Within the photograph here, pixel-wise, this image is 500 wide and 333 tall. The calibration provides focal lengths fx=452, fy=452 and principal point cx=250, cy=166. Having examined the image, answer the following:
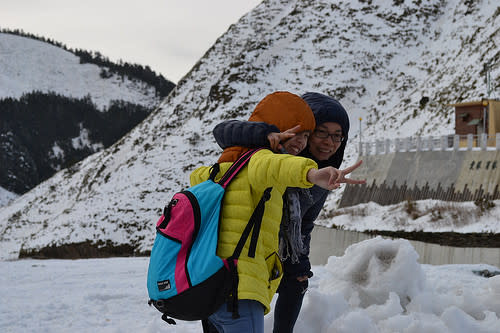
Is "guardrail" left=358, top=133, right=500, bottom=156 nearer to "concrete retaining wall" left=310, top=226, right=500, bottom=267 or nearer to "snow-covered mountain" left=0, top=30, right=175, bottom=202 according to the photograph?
"concrete retaining wall" left=310, top=226, right=500, bottom=267

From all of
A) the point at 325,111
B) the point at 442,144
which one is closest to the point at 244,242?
the point at 325,111

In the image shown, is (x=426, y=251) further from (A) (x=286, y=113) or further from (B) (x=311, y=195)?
(A) (x=286, y=113)

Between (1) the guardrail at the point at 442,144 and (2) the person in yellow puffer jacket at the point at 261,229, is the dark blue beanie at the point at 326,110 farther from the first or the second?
(1) the guardrail at the point at 442,144

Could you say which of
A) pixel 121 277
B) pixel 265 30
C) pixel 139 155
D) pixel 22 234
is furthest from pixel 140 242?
pixel 265 30

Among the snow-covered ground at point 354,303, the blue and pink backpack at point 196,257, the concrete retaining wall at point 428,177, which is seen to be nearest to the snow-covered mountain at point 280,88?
the concrete retaining wall at point 428,177

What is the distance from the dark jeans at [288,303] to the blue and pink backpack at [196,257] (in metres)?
0.88

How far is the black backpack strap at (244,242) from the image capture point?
2021 mm

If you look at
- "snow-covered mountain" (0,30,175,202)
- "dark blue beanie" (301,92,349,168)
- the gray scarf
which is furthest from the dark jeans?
"snow-covered mountain" (0,30,175,202)

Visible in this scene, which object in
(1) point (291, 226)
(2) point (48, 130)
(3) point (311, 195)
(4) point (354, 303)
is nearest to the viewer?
(1) point (291, 226)

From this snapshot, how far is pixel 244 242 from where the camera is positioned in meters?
2.07

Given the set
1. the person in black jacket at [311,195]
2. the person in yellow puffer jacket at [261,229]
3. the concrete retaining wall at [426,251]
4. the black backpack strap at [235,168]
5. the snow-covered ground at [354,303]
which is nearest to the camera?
the person in yellow puffer jacket at [261,229]

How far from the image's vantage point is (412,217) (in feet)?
59.4

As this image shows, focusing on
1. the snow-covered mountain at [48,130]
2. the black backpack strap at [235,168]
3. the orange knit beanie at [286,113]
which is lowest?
the snow-covered mountain at [48,130]

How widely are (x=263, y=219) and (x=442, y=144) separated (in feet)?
62.7
